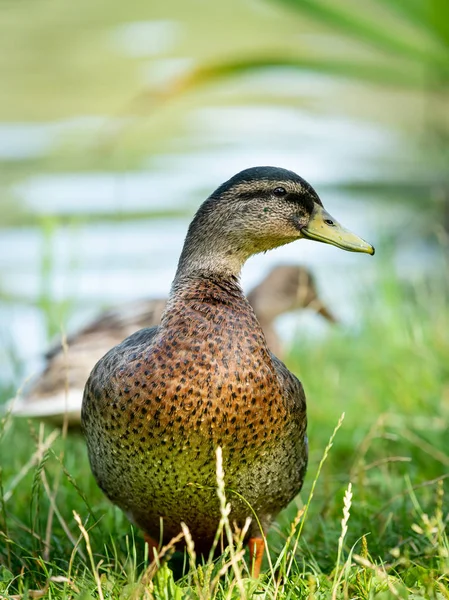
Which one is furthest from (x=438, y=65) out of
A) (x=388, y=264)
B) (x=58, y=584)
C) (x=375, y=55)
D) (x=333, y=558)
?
(x=375, y=55)

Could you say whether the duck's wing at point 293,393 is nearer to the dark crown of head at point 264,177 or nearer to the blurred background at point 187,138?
the dark crown of head at point 264,177

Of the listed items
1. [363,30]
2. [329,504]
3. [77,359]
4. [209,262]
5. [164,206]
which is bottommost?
[329,504]

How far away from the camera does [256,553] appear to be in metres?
3.54

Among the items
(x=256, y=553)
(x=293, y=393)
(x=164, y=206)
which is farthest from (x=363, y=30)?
(x=164, y=206)

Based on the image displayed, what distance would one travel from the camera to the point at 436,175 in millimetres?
10656

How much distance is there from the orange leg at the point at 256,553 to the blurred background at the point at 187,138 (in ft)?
8.46

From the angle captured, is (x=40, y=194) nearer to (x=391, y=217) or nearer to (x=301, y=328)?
(x=391, y=217)

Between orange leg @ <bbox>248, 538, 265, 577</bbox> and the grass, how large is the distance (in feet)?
0.16

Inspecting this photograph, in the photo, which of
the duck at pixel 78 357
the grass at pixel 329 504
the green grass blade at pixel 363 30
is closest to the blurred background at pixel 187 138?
the green grass blade at pixel 363 30

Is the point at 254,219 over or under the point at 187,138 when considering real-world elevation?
under

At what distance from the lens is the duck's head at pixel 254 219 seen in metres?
3.54

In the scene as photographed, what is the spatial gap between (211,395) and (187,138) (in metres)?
8.94

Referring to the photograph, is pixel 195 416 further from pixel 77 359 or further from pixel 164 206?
pixel 164 206

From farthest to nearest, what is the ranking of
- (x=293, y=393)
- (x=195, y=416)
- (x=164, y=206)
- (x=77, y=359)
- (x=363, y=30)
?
(x=164, y=206)
(x=363, y=30)
(x=77, y=359)
(x=293, y=393)
(x=195, y=416)
